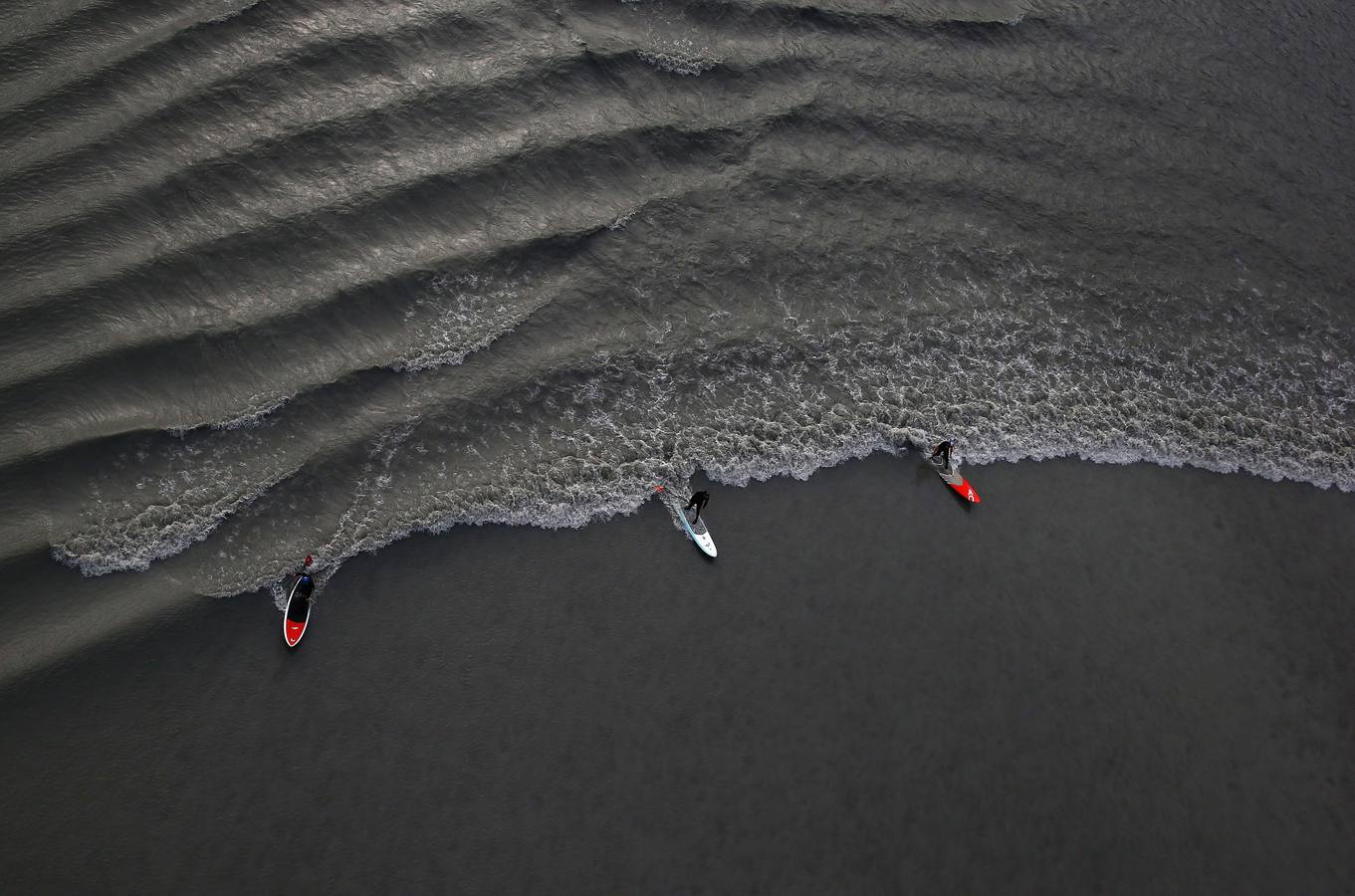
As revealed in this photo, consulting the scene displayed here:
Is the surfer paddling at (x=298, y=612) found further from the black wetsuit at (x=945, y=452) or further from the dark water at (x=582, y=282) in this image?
the black wetsuit at (x=945, y=452)

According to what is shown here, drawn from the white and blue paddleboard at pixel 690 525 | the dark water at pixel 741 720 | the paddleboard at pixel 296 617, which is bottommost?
the dark water at pixel 741 720

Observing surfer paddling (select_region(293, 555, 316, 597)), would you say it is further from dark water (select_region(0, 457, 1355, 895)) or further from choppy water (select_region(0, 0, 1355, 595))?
choppy water (select_region(0, 0, 1355, 595))

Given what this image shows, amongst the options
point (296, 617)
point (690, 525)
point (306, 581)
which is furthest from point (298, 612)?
point (690, 525)

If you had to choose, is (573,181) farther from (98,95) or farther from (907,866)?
(907,866)

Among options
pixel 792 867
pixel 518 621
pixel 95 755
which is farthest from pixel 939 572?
pixel 95 755

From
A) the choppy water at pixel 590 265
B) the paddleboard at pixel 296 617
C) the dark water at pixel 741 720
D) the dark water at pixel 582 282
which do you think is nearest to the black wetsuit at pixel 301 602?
the paddleboard at pixel 296 617

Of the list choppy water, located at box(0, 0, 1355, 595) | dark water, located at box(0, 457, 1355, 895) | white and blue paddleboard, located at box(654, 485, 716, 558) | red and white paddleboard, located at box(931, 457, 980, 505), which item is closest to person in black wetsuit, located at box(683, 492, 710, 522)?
white and blue paddleboard, located at box(654, 485, 716, 558)
